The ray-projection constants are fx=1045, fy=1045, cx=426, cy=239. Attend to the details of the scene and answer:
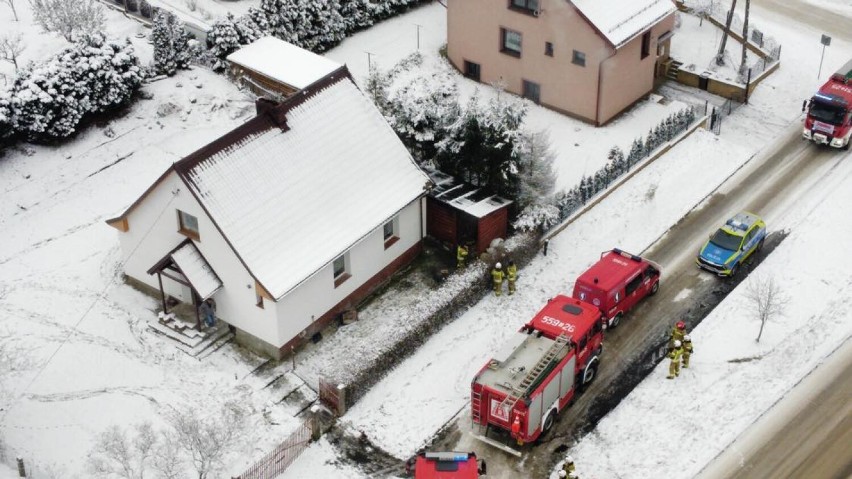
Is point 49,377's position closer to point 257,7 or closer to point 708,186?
point 257,7

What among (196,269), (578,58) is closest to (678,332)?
(196,269)

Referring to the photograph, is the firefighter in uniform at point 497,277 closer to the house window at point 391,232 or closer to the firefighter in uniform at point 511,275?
the firefighter in uniform at point 511,275

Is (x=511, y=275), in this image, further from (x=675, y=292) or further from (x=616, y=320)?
(x=675, y=292)

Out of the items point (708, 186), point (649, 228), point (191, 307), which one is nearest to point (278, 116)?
point (191, 307)

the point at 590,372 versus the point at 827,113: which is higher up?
the point at 827,113

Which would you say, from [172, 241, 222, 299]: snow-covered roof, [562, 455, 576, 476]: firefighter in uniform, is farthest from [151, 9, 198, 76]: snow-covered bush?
[562, 455, 576, 476]: firefighter in uniform
